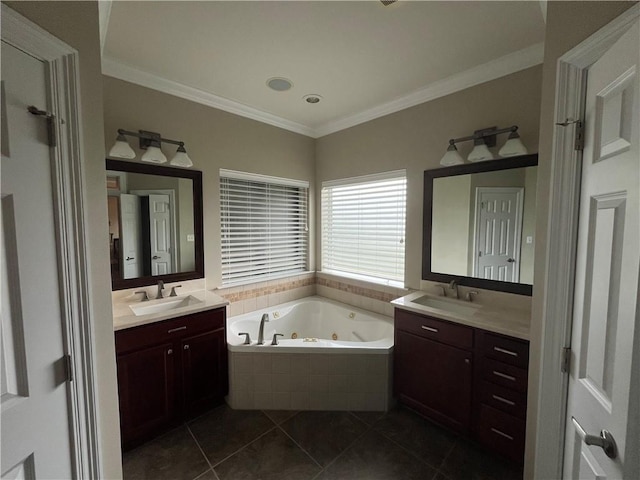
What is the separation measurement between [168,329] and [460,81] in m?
2.95

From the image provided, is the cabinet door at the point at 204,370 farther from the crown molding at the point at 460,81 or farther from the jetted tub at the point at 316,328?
the crown molding at the point at 460,81

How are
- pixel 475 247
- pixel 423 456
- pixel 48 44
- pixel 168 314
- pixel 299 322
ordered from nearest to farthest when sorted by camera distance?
pixel 48 44 → pixel 423 456 → pixel 168 314 → pixel 475 247 → pixel 299 322

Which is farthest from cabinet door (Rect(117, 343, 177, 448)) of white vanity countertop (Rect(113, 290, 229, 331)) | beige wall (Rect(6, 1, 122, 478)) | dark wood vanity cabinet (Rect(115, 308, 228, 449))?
beige wall (Rect(6, 1, 122, 478))

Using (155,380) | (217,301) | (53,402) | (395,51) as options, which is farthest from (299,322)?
(395,51)

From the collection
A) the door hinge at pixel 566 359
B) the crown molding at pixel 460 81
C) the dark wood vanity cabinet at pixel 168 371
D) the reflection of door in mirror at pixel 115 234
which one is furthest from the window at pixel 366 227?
the reflection of door in mirror at pixel 115 234

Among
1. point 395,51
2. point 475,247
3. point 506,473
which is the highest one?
point 395,51

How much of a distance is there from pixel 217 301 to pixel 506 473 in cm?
226

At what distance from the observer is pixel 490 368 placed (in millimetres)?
A: 1719

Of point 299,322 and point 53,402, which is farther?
point 299,322

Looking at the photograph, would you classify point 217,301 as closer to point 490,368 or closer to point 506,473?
point 490,368

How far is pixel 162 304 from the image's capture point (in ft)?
7.25

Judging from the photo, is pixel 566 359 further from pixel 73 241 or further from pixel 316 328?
pixel 316 328

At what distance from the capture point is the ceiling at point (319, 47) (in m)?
1.47

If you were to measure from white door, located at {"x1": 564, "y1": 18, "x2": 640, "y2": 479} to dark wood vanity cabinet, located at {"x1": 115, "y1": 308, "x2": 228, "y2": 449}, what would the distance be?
2.11 meters
